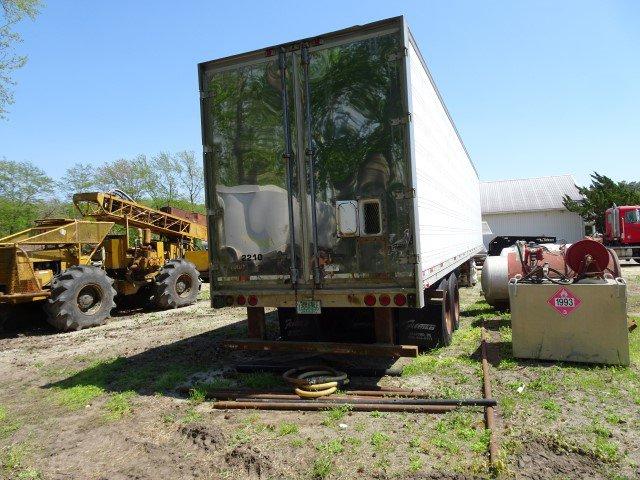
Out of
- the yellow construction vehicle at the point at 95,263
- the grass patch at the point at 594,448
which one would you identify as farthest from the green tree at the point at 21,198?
the grass patch at the point at 594,448

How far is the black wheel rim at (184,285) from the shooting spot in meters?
13.7

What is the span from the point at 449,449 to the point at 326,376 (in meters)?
2.16

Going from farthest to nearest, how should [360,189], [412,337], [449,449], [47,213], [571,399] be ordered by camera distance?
[47,213] < [412,337] < [360,189] < [571,399] < [449,449]

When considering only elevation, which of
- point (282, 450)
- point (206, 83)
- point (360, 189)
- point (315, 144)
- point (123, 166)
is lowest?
point (282, 450)

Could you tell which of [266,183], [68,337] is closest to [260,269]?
[266,183]

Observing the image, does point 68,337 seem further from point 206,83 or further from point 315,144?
point 315,144

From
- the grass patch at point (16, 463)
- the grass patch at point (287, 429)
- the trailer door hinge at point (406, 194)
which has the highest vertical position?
the trailer door hinge at point (406, 194)

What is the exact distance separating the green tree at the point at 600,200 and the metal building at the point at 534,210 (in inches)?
57.4

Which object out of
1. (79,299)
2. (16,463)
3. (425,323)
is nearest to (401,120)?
(425,323)

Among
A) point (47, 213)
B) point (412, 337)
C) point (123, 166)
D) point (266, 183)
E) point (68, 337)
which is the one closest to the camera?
point (266, 183)

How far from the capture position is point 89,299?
10992 mm

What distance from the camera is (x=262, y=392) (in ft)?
18.3

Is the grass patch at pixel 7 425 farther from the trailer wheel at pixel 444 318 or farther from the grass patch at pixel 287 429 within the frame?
the trailer wheel at pixel 444 318

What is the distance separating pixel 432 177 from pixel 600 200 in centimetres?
2926
